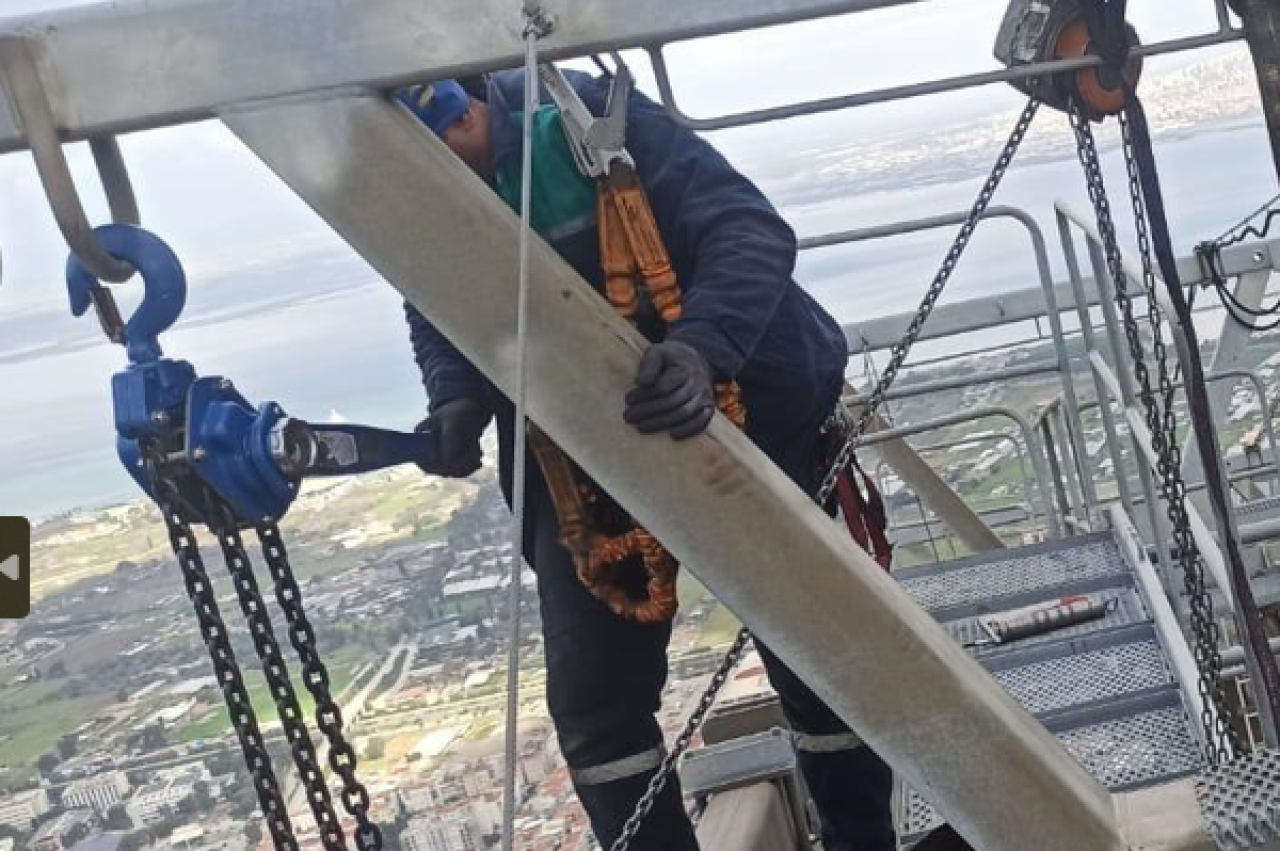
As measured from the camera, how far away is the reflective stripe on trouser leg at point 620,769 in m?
2.41

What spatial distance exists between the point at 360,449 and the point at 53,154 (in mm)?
590

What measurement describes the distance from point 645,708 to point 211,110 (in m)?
1.20

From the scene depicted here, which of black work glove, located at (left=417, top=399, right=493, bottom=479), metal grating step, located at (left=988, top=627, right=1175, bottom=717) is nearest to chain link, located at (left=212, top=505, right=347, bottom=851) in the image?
black work glove, located at (left=417, top=399, right=493, bottom=479)

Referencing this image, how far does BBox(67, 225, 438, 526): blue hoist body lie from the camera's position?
5.85 feet

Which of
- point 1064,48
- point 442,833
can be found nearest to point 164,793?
point 442,833

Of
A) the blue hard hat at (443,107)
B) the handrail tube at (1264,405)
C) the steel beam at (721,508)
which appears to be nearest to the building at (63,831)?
the blue hard hat at (443,107)

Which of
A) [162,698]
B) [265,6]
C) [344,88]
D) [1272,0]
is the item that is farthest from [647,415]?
[162,698]

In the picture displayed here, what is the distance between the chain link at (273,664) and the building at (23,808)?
459cm

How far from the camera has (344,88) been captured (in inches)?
68.2

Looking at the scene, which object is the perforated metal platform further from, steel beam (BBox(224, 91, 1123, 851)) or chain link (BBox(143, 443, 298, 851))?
chain link (BBox(143, 443, 298, 851))

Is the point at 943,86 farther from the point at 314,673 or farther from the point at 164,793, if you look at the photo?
the point at 164,793

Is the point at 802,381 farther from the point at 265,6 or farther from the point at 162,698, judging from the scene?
the point at 162,698

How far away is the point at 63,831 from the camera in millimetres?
5906

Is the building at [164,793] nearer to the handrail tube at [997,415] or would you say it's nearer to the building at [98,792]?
the building at [98,792]
